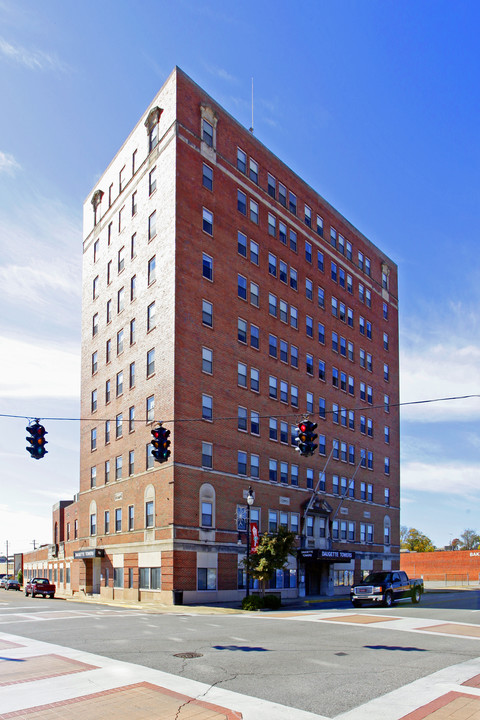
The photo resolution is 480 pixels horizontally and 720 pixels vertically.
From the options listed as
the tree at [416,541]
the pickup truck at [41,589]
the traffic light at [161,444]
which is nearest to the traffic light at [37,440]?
the traffic light at [161,444]

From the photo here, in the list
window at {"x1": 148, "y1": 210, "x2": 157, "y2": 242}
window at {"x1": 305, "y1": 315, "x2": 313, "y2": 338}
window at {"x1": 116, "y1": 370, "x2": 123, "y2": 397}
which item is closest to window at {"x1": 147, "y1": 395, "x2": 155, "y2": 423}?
window at {"x1": 116, "y1": 370, "x2": 123, "y2": 397}

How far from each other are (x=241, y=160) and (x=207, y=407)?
64.7 feet

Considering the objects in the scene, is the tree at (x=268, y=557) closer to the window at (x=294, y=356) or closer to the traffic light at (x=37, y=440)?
the traffic light at (x=37, y=440)

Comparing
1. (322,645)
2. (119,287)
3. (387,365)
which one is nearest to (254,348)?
(119,287)

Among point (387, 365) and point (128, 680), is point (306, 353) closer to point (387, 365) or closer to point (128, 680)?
point (387, 365)

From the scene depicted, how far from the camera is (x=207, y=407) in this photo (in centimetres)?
4244

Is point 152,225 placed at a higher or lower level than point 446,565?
higher

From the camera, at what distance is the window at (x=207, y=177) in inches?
1811

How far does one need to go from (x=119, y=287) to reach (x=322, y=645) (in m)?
38.1

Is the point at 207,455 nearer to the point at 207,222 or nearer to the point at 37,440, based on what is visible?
the point at 207,222

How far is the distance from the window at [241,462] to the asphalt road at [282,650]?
62.6 feet

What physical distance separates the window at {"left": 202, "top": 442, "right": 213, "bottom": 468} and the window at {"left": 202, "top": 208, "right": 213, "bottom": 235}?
47.5 ft

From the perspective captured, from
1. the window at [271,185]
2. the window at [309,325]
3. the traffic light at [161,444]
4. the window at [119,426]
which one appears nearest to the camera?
the traffic light at [161,444]

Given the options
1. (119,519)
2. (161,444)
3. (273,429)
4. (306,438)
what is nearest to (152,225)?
(273,429)
